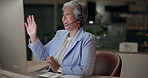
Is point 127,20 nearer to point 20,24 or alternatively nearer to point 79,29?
point 79,29

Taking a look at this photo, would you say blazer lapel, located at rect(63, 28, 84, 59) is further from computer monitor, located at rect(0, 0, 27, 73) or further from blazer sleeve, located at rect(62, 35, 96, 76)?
computer monitor, located at rect(0, 0, 27, 73)

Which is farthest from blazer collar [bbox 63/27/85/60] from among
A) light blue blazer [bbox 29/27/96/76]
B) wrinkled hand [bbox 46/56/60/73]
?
wrinkled hand [bbox 46/56/60/73]

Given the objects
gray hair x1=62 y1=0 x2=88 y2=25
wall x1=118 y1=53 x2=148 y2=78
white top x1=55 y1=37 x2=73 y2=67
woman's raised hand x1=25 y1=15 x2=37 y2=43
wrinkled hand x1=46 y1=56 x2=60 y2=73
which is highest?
gray hair x1=62 y1=0 x2=88 y2=25

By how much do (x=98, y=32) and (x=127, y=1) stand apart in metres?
1.96

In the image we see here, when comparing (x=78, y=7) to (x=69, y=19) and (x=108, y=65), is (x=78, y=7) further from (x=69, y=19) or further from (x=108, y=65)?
(x=108, y=65)

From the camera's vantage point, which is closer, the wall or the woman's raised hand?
the woman's raised hand

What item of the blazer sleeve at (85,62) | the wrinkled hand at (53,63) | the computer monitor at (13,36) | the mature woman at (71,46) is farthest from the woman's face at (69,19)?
the computer monitor at (13,36)

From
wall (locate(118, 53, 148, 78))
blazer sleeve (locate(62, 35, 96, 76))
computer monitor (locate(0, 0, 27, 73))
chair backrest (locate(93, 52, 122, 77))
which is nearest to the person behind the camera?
computer monitor (locate(0, 0, 27, 73))

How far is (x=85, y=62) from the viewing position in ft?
4.98

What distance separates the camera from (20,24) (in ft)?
4.09

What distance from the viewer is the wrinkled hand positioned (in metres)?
1.59

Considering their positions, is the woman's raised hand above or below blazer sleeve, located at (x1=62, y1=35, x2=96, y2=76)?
above

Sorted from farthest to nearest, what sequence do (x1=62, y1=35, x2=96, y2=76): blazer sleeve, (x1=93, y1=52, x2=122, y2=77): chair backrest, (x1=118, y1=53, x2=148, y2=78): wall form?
(x1=118, y1=53, x2=148, y2=78): wall → (x1=93, y1=52, x2=122, y2=77): chair backrest → (x1=62, y1=35, x2=96, y2=76): blazer sleeve

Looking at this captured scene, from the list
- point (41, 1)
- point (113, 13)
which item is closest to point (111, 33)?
point (113, 13)
